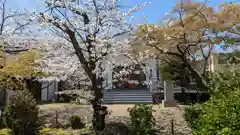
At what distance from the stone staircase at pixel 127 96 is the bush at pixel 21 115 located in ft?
32.4

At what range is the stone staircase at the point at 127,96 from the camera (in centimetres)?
1980

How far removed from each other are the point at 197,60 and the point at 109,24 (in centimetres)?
884

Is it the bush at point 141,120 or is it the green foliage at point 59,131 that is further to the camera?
the green foliage at point 59,131

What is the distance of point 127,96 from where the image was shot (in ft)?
67.1

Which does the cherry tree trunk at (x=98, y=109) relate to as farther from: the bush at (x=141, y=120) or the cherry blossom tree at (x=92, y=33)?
the bush at (x=141, y=120)

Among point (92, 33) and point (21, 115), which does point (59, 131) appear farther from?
point (92, 33)

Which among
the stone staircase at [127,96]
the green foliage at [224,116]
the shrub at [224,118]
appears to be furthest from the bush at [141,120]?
the stone staircase at [127,96]

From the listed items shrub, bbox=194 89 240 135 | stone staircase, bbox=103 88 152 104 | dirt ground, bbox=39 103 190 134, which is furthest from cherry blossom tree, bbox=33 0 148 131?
stone staircase, bbox=103 88 152 104

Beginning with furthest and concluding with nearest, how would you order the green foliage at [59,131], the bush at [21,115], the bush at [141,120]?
1. the green foliage at [59,131]
2. the bush at [21,115]
3. the bush at [141,120]

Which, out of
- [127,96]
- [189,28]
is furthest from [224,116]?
[127,96]

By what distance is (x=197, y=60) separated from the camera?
58.1ft

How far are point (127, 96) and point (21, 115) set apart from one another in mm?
11359

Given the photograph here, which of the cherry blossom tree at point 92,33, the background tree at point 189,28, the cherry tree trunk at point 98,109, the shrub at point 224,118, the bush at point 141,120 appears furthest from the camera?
the background tree at point 189,28

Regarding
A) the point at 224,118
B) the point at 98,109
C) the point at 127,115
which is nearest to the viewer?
the point at 224,118
